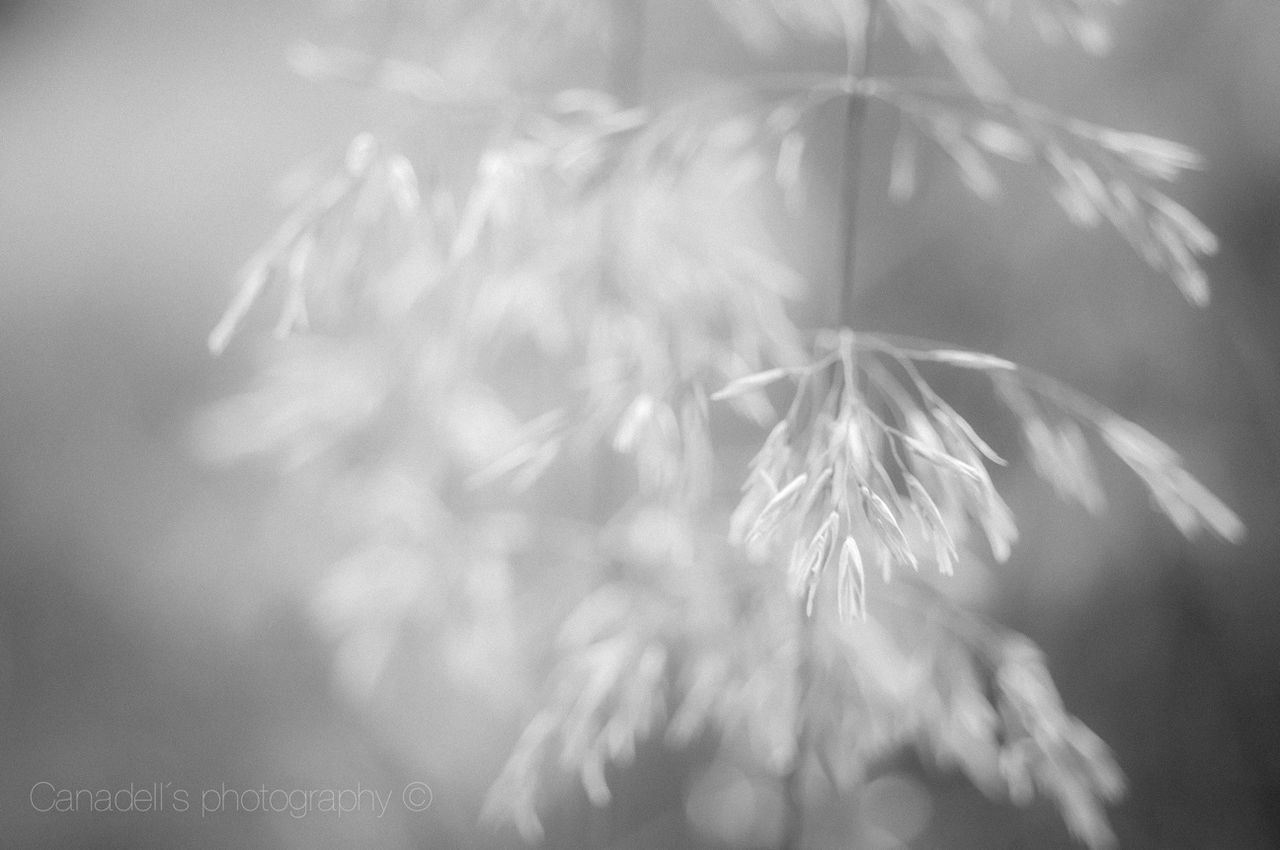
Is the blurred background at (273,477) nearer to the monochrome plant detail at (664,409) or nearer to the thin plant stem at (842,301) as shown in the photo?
the monochrome plant detail at (664,409)

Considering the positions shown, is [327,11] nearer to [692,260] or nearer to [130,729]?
[692,260]

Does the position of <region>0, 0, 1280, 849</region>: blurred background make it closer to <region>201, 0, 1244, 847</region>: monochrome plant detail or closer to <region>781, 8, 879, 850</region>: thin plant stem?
<region>201, 0, 1244, 847</region>: monochrome plant detail

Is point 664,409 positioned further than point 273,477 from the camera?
Result: No

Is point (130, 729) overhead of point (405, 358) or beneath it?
beneath

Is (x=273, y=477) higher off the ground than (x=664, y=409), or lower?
lower

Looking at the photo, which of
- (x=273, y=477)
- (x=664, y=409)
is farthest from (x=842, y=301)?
(x=273, y=477)

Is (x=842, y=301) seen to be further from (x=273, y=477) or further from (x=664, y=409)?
(x=273, y=477)

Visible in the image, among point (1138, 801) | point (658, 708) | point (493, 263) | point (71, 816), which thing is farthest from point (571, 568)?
point (1138, 801)

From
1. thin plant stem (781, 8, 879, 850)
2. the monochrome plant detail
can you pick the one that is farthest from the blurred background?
thin plant stem (781, 8, 879, 850)
